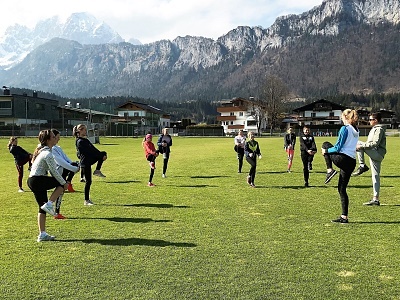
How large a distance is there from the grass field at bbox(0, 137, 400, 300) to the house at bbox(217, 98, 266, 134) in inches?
3713

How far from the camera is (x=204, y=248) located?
19.3 ft

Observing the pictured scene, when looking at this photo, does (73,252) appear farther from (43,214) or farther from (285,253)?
(285,253)

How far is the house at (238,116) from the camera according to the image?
343 ft

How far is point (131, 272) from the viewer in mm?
4922

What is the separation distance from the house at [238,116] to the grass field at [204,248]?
309 ft

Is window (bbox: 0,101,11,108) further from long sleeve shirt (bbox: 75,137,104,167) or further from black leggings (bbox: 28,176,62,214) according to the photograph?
black leggings (bbox: 28,176,62,214)

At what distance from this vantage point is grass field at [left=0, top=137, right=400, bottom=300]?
443cm

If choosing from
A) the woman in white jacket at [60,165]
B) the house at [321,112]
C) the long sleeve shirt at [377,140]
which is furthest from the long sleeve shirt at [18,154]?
the house at [321,112]

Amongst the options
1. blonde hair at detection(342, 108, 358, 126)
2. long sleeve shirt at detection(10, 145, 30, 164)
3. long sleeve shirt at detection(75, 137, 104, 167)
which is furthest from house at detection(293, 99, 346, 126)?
blonde hair at detection(342, 108, 358, 126)

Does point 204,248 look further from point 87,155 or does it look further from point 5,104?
point 5,104

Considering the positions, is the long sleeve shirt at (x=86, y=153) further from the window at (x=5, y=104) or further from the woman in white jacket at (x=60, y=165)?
the window at (x=5, y=104)

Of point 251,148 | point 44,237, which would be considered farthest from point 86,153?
point 251,148

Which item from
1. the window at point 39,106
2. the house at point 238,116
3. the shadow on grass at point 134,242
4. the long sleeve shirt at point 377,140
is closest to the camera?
the shadow on grass at point 134,242

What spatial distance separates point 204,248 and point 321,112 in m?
108
